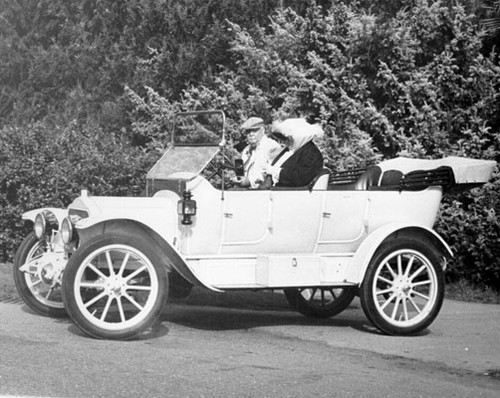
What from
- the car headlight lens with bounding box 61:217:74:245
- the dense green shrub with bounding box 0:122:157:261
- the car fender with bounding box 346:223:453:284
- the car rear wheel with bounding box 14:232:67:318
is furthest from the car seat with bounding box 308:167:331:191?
the dense green shrub with bounding box 0:122:157:261

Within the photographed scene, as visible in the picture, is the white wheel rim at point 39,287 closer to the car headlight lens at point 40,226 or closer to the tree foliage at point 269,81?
the car headlight lens at point 40,226

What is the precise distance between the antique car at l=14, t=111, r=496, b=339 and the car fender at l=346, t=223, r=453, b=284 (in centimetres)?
1

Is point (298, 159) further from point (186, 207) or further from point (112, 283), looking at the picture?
point (112, 283)

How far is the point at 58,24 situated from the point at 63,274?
10.5 meters

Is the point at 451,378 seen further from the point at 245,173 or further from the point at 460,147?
the point at 460,147

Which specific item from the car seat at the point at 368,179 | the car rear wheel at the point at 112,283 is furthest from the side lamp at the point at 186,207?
the car seat at the point at 368,179

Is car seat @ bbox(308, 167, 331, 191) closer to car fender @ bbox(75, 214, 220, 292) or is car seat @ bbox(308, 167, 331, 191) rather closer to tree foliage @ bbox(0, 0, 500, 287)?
car fender @ bbox(75, 214, 220, 292)

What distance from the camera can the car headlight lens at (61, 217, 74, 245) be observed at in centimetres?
928

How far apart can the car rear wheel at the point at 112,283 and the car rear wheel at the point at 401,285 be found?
5.89 ft

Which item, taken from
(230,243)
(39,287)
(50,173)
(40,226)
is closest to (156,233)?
(230,243)

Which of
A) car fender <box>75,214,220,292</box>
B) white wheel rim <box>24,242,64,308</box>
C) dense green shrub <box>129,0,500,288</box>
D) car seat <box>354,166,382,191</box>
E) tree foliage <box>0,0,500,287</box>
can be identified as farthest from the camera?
tree foliage <box>0,0,500,287</box>

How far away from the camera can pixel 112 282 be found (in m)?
8.91

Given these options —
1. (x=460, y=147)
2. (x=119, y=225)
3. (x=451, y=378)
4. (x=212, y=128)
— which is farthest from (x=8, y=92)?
(x=451, y=378)

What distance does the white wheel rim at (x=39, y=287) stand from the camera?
10.0m
